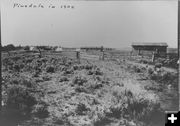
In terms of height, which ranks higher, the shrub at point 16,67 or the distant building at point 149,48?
the distant building at point 149,48

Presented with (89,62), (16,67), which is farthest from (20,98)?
(89,62)

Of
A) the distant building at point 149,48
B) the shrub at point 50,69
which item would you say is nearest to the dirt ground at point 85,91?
the shrub at point 50,69

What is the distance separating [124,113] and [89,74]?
0.99 meters

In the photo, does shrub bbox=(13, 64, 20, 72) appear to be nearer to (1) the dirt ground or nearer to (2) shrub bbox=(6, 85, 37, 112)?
(1) the dirt ground

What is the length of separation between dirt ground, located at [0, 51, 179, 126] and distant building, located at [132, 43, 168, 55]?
289 millimetres

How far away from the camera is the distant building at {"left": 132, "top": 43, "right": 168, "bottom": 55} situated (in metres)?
6.20

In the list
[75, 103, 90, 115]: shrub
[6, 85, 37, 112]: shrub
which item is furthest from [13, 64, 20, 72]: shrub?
[75, 103, 90, 115]: shrub

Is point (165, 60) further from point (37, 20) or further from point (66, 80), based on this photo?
point (37, 20)

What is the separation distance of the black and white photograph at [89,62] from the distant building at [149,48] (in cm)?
2

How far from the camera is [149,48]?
20.7ft

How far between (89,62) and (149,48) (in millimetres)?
1217

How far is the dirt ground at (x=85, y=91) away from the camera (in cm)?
583

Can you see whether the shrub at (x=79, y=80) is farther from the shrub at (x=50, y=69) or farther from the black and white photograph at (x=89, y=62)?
the shrub at (x=50, y=69)

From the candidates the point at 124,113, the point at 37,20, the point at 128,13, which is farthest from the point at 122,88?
the point at 37,20
